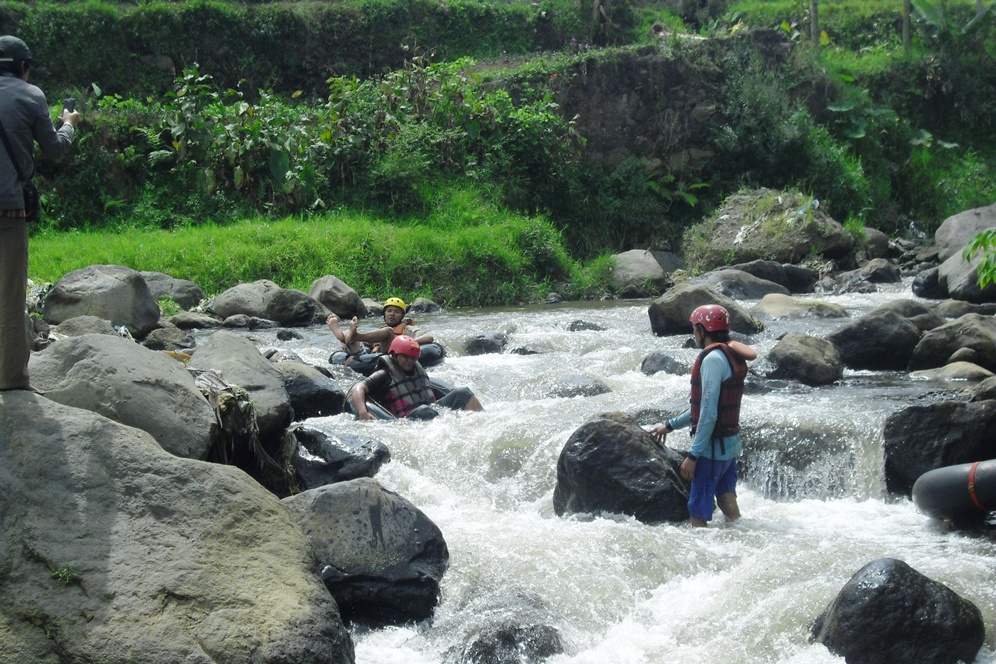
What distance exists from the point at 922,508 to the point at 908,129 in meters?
22.7

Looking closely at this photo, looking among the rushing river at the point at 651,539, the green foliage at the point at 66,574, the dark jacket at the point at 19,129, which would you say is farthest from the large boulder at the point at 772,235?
the green foliage at the point at 66,574

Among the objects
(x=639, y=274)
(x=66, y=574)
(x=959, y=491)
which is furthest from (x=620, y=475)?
(x=639, y=274)

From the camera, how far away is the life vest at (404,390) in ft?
33.3

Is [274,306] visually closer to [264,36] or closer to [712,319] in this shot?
[712,319]

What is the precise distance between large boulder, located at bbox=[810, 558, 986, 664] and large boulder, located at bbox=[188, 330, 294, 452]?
13.9ft

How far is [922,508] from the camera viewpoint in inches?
284

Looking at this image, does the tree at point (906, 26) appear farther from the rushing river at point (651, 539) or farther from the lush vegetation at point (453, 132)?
the rushing river at point (651, 539)

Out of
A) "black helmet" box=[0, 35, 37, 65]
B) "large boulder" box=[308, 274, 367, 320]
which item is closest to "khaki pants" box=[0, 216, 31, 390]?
"black helmet" box=[0, 35, 37, 65]

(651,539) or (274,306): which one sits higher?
(651,539)

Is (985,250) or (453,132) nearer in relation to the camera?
(985,250)

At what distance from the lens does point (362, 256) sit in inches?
719

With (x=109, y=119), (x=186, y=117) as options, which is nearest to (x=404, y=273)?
(x=186, y=117)

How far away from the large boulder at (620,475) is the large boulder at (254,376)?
83.4 inches

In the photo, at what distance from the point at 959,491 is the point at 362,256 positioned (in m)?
12.8
